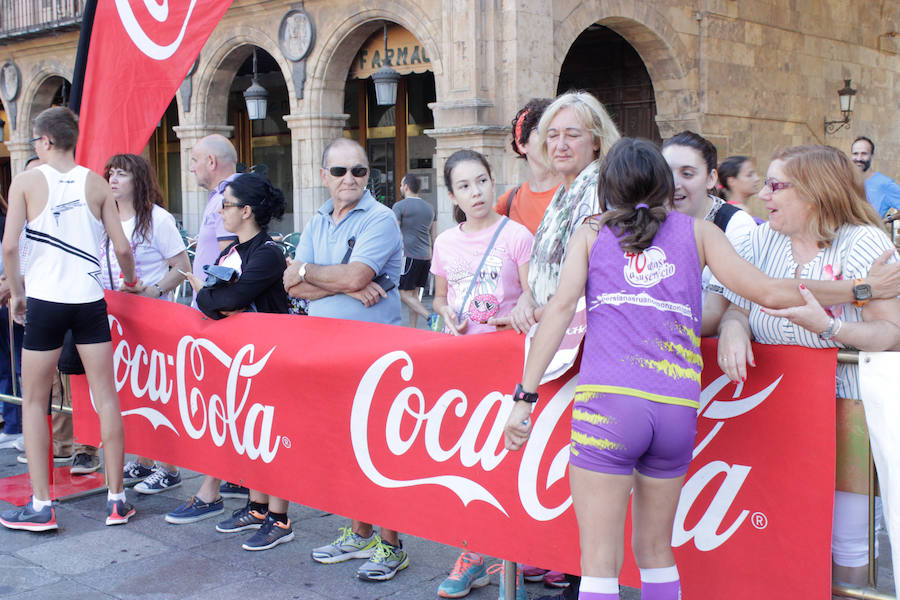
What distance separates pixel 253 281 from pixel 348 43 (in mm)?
11296

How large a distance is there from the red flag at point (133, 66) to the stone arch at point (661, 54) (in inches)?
370

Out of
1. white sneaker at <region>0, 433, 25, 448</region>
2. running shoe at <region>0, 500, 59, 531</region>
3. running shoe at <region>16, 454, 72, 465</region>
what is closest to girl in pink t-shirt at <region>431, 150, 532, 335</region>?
running shoe at <region>0, 500, 59, 531</region>

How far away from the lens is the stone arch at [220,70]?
16.0 meters


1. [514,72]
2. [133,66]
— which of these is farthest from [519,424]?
[514,72]

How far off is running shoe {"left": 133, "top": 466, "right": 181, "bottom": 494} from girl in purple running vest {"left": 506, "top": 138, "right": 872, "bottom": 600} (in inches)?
137

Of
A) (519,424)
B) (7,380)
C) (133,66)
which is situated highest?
(133,66)

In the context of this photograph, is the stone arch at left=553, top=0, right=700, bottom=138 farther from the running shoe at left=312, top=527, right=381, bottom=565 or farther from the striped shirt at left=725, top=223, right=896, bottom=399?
the striped shirt at left=725, top=223, right=896, bottom=399

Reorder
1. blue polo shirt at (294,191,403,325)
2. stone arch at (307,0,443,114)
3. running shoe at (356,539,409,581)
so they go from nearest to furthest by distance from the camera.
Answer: running shoe at (356,539,409,581) < blue polo shirt at (294,191,403,325) < stone arch at (307,0,443,114)

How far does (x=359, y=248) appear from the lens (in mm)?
4340

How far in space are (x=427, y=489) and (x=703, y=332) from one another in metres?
1.29

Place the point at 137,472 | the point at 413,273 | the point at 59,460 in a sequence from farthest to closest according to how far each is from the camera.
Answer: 1. the point at 413,273
2. the point at 59,460
3. the point at 137,472

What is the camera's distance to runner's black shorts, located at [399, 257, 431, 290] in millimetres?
11289

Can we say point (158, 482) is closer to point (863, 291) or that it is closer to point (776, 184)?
point (776, 184)

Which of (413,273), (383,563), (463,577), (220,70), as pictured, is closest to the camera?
(463,577)
